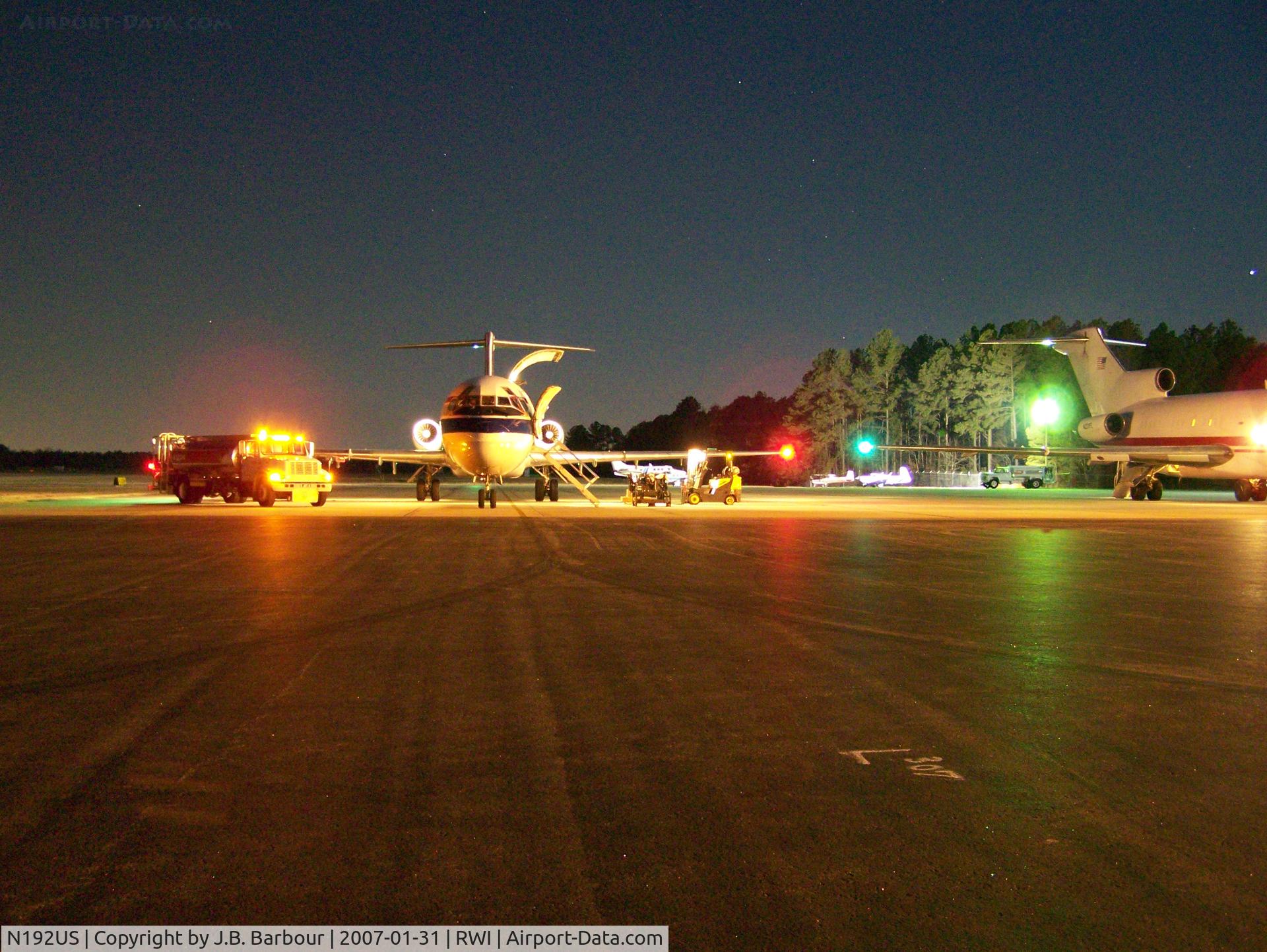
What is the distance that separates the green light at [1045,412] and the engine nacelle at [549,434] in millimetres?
49715

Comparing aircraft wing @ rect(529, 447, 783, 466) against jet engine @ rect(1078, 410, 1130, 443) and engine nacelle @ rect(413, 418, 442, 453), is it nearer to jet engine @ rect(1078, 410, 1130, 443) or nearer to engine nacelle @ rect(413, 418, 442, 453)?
engine nacelle @ rect(413, 418, 442, 453)

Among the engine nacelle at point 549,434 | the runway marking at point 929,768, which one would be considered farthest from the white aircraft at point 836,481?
the runway marking at point 929,768

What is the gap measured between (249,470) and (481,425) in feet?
33.6

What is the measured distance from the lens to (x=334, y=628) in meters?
9.25

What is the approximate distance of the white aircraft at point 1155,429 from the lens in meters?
36.6

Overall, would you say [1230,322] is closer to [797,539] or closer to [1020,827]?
[797,539]

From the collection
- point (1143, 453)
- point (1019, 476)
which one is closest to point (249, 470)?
point (1143, 453)

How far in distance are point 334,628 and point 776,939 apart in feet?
22.3

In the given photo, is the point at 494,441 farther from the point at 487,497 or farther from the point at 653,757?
the point at 653,757

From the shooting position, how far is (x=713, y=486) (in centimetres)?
3991

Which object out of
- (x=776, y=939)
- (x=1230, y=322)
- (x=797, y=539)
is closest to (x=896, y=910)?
(x=776, y=939)

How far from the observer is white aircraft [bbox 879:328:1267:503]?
120 feet

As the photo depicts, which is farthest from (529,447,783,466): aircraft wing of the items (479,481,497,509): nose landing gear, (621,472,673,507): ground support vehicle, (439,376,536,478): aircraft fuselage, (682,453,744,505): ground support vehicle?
(439,376,536,478): aircraft fuselage

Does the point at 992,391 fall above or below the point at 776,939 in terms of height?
above
